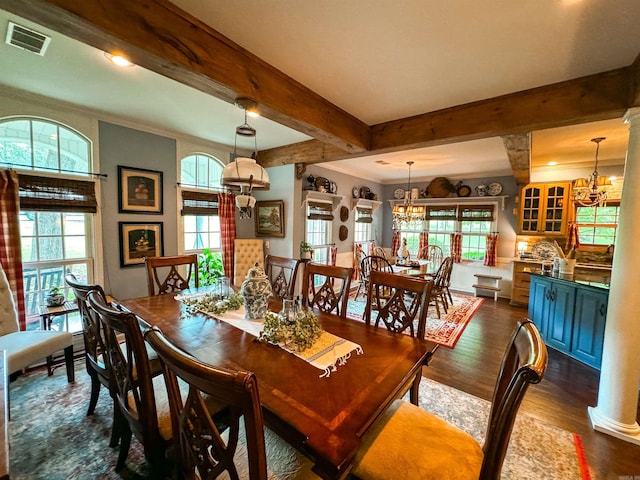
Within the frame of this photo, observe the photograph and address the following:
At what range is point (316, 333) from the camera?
5.39 feet

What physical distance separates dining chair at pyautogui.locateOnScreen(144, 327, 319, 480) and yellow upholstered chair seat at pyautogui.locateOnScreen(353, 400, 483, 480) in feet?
0.93

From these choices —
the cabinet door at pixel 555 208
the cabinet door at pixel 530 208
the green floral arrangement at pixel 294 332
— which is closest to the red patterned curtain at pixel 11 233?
the green floral arrangement at pixel 294 332

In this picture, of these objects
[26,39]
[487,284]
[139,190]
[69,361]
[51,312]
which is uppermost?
[26,39]

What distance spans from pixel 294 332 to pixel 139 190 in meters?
2.97

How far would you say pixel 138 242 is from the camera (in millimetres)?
3352

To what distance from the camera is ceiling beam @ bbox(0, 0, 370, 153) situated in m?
1.21

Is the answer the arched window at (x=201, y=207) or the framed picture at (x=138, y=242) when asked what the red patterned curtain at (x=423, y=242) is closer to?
the arched window at (x=201, y=207)

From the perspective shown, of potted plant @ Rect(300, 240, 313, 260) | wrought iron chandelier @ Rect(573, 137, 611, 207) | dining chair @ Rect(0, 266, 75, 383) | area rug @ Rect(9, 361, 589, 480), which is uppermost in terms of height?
wrought iron chandelier @ Rect(573, 137, 611, 207)

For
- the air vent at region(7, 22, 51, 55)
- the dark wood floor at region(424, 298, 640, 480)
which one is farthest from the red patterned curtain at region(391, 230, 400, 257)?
the air vent at region(7, 22, 51, 55)

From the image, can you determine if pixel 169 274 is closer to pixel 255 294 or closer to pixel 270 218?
pixel 255 294

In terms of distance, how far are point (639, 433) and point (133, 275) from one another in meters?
4.99

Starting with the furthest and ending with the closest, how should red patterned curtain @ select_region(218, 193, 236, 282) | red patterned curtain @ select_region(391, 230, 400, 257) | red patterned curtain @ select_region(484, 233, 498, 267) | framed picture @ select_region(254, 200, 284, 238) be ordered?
1. red patterned curtain @ select_region(391, 230, 400, 257)
2. red patterned curtain @ select_region(484, 233, 498, 267)
3. framed picture @ select_region(254, 200, 284, 238)
4. red patterned curtain @ select_region(218, 193, 236, 282)

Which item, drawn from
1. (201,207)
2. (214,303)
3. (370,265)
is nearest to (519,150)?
(370,265)

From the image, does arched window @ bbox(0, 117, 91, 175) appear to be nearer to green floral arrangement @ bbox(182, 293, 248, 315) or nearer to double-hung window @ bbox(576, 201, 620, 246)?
green floral arrangement @ bbox(182, 293, 248, 315)
